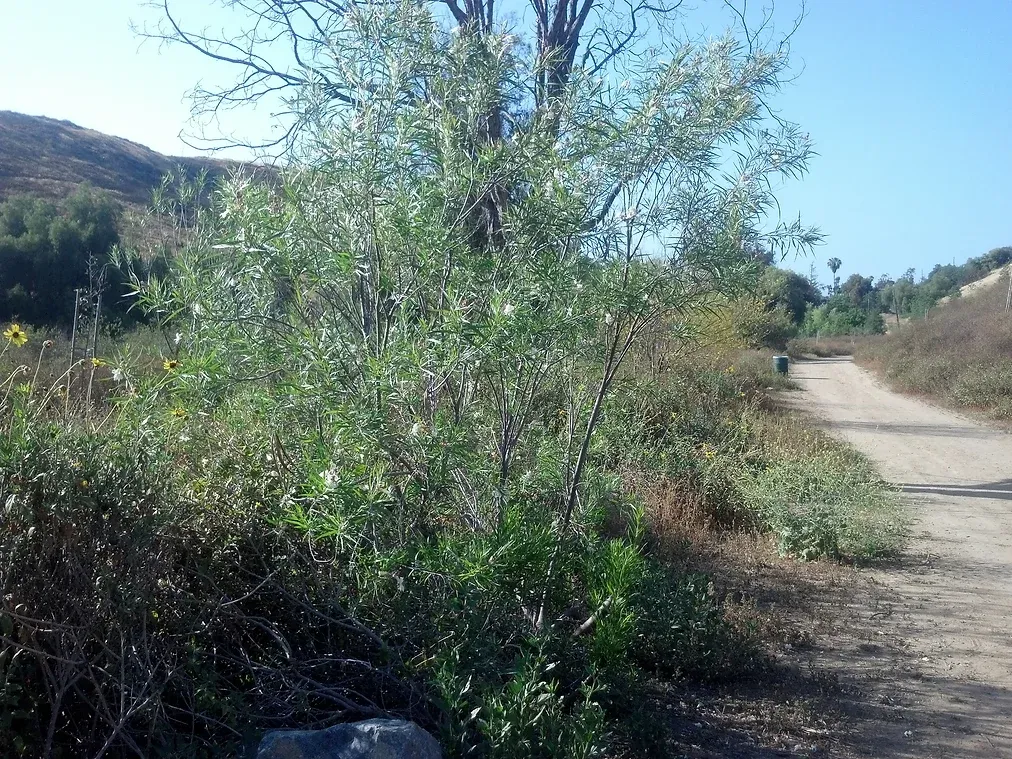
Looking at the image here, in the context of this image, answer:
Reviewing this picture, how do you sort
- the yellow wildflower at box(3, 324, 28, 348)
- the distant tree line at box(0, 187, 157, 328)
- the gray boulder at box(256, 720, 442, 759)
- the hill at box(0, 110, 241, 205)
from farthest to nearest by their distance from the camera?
the hill at box(0, 110, 241, 205) < the distant tree line at box(0, 187, 157, 328) < the yellow wildflower at box(3, 324, 28, 348) < the gray boulder at box(256, 720, 442, 759)

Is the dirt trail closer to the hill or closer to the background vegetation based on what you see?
the background vegetation

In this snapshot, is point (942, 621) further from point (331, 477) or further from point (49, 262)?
Result: point (49, 262)

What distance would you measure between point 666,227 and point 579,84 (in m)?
0.91

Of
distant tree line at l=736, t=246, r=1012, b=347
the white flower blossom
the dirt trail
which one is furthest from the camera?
distant tree line at l=736, t=246, r=1012, b=347

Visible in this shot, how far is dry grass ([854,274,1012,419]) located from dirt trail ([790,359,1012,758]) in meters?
6.53

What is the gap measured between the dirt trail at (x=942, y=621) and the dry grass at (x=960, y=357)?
653 centimetres

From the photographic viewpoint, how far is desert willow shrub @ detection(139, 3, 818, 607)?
374cm

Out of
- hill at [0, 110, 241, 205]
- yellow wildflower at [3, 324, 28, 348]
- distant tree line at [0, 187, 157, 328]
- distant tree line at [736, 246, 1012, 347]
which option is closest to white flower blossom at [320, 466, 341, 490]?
yellow wildflower at [3, 324, 28, 348]

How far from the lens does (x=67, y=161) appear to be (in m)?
25.8

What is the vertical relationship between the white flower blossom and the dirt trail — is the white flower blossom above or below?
above

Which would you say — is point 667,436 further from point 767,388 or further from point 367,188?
point 767,388

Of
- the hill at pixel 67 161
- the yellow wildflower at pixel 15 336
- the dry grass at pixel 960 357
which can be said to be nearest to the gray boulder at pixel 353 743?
the yellow wildflower at pixel 15 336

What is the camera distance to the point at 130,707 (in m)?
3.05

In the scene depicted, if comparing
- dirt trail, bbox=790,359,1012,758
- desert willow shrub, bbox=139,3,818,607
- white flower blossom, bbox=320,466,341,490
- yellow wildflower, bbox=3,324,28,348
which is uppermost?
desert willow shrub, bbox=139,3,818,607
